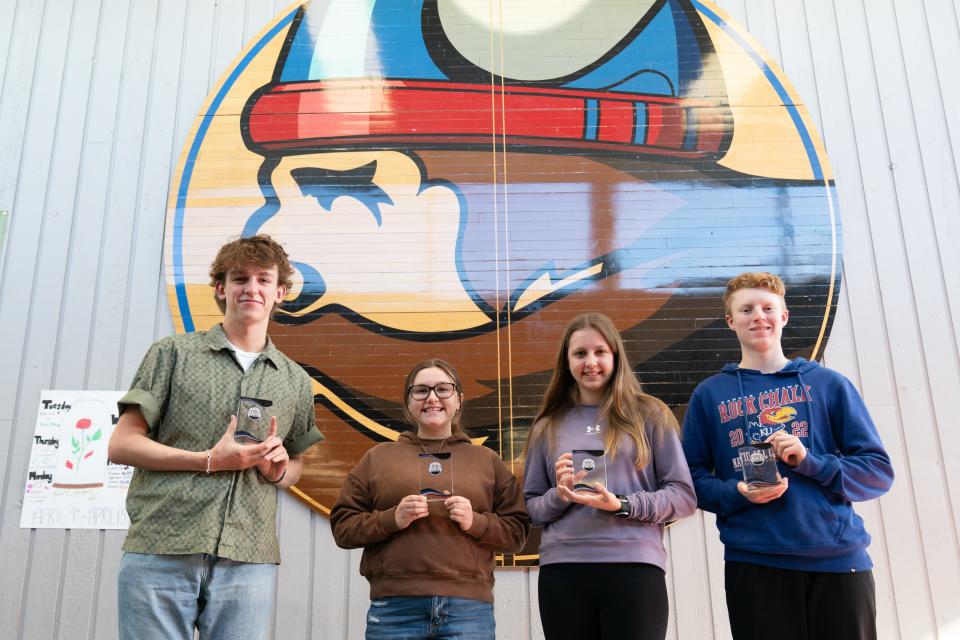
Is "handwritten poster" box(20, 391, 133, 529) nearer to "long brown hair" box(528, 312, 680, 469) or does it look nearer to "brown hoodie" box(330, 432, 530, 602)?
"brown hoodie" box(330, 432, 530, 602)

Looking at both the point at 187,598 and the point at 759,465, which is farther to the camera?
the point at 759,465

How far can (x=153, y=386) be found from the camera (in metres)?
1.44

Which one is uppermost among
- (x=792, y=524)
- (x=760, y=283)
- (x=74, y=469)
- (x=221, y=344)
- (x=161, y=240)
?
(x=161, y=240)

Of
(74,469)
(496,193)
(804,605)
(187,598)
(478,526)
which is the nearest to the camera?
(187,598)

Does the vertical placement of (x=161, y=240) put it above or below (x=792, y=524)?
above

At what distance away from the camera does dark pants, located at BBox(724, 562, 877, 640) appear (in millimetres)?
1437

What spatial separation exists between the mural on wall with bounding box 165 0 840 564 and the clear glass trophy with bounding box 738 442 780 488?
0.94 m

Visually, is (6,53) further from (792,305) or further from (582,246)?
(792,305)

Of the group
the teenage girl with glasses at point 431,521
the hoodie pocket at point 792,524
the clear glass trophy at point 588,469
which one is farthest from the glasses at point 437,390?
the hoodie pocket at point 792,524

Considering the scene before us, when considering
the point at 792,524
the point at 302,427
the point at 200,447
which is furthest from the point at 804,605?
the point at 200,447

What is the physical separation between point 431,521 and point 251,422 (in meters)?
0.45

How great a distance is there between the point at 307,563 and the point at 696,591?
1.21m

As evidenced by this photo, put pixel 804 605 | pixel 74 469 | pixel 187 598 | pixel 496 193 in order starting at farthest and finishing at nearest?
pixel 496 193 < pixel 74 469 < pixel 804 605 < pixel 187 598

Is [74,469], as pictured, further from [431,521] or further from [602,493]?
[602,493]
